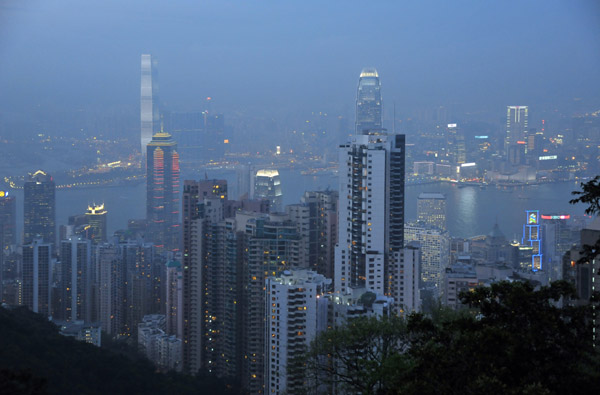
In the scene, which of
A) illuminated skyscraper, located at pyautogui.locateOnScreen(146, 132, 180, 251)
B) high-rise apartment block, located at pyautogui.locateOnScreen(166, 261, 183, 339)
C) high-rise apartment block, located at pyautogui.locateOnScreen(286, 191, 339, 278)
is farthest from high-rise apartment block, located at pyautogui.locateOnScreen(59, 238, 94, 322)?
high-rise apartment block, located at pyautogui.locateOnScreen(286, 191, 339, 278)

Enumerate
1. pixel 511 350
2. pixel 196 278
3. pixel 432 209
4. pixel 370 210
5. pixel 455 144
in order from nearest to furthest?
pixel 511 350 → pixel 370 210 → pixel 196 278 → pixel 455 144 → pixel 432 209

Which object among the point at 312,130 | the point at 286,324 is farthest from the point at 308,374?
the point at 312,130

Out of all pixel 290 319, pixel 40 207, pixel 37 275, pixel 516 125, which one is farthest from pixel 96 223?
pixel 290 319

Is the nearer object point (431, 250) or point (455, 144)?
point (431, 250)

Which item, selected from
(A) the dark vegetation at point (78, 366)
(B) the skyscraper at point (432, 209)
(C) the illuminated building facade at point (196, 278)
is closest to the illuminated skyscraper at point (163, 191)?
(C) the illuminated building facade at point (196, 278)

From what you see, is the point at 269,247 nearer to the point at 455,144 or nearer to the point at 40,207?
the point at 455,144

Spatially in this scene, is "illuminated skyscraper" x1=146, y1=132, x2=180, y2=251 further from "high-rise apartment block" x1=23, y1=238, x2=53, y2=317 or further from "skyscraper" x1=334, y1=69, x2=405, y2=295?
"skyscraper" x1=334, y1=69, x2=405, y2=295

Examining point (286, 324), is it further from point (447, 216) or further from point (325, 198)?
point (447, 216)

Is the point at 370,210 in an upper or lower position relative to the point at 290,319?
upper
